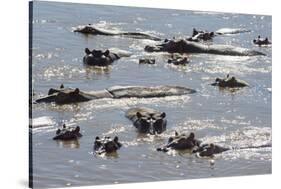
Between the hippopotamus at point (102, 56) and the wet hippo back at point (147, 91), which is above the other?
the hippopotamus at point (102, 56)

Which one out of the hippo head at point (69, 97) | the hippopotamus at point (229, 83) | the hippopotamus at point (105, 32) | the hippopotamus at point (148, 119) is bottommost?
the hippopotamus at point (148, 119)

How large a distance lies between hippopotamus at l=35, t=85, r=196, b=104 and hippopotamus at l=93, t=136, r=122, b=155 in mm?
251

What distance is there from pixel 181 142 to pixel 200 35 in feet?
2.29

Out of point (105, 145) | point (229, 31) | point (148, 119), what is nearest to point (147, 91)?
point (148, 119)

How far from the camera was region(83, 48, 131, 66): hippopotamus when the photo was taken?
3.34m

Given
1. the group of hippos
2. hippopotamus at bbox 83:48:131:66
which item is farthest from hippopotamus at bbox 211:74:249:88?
hippopotamus at bbox 83:48:131:66

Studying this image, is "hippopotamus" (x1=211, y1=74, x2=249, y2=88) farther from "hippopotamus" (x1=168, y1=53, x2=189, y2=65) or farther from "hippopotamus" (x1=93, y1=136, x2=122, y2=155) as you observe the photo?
"hippopotamus" (x1=93, y1=136, x2=122, y2=155)

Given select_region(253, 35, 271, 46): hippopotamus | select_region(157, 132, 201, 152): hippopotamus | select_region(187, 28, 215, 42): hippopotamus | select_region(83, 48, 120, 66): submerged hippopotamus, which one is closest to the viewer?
select_region(83, 48, 120, 66): submerged hippopotamus

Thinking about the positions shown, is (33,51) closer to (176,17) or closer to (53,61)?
(53,61)

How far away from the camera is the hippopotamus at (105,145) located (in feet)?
10.8

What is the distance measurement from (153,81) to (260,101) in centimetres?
76

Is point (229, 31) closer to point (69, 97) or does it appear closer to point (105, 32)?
point (105, 32)

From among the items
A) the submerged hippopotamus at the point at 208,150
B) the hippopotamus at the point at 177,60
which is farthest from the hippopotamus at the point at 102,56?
the submerged hippopotamus at the point at 208,150

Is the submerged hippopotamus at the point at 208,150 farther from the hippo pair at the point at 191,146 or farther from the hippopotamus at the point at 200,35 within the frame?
the hippopotamus at the point at 200,35
